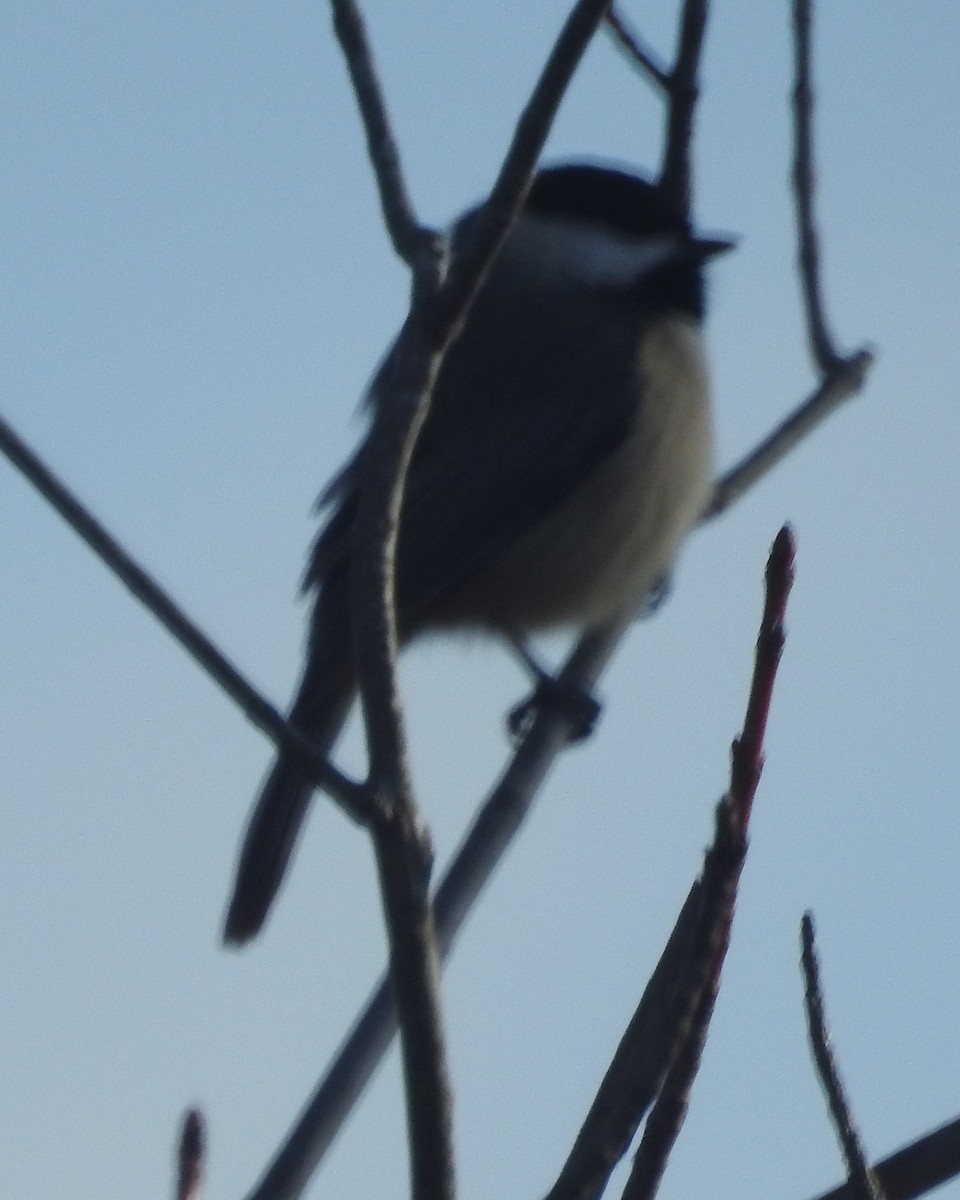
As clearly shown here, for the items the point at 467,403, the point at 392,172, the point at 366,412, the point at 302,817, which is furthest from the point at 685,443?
the point at 392,172

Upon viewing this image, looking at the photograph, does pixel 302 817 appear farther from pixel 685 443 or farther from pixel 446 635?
pixel 685 443

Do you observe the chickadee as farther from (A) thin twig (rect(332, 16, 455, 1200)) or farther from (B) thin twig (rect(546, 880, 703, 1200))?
(B) thin twig (rect(546, 880, 703, 1200))

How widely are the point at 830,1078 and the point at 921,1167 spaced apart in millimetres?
117

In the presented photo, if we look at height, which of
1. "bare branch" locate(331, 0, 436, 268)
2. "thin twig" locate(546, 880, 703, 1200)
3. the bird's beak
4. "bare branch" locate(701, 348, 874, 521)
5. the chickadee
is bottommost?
"thin twig" locate(546, 880, 703, 1200)

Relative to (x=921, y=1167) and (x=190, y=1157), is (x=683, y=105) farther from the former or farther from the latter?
(x=190, y=1157)

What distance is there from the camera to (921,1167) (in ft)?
6.08

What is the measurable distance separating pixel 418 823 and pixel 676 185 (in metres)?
3.03

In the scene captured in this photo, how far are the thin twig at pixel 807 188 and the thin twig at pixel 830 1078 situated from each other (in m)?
2.11

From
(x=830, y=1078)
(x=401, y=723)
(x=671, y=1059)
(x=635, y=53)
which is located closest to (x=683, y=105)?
(x=635, y=53)

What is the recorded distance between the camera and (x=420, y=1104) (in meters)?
1.80

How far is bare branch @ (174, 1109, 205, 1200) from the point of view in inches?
68.9

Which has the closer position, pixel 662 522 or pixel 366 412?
pixel 662 522

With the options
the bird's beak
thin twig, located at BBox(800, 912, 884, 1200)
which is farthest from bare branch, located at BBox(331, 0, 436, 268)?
the bird's beak

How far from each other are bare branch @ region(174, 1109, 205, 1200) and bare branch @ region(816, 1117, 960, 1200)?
0.60 m
